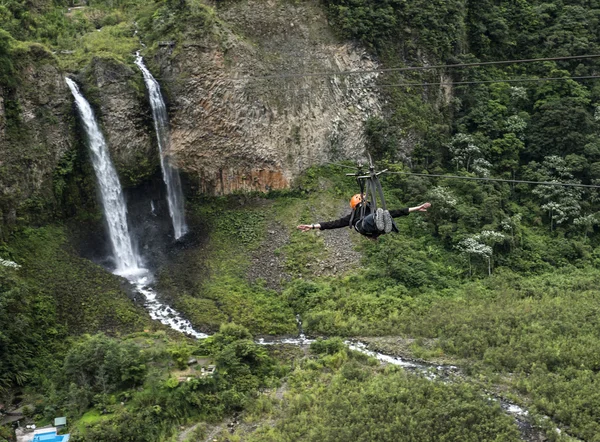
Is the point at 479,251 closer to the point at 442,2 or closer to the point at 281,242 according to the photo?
the point at 281,242

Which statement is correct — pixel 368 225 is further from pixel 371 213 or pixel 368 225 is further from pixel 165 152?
pixel 165 152

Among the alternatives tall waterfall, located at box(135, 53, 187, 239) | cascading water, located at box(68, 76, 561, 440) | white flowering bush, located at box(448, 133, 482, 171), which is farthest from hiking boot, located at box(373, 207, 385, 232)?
white flowering bush, located at box(448, 133, 482, 171)

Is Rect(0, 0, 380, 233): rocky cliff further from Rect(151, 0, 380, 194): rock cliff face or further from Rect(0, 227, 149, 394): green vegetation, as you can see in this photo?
Rect(0, 227, 149, 394): green vegetation

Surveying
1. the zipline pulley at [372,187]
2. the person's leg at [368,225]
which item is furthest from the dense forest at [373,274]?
the person's leg at [368,225]

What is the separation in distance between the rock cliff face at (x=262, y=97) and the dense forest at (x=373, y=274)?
0.77 m

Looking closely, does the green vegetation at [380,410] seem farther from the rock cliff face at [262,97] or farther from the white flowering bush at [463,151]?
the white flowering bush at [463,151]

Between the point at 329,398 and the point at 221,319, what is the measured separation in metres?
6.36

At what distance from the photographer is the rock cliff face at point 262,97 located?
2750cm

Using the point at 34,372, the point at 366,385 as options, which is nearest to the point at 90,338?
the point at 34,372

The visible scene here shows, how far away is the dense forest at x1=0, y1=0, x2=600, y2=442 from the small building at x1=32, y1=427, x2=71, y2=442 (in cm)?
53

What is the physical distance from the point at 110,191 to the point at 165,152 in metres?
2.99

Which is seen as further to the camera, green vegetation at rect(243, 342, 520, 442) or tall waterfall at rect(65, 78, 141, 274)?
tall waterfall at rect(65, 78, 141, 274)

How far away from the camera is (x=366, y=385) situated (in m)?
17.9

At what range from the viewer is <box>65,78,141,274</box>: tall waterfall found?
25594mm
